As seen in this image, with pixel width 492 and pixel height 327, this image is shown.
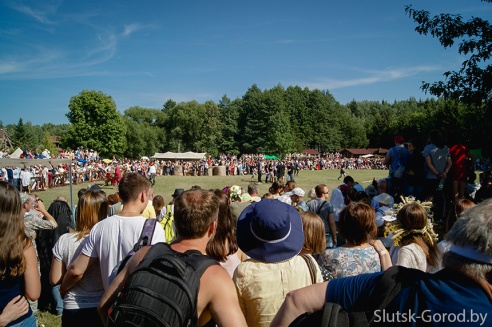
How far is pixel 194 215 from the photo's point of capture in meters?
2.18

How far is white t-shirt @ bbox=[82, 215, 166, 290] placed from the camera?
2.95m

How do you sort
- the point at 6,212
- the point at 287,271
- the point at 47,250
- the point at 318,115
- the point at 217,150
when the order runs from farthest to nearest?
the point at 318,115, the point at 217,150, the point at 47,250, the point at 6,212, the point at 287,271

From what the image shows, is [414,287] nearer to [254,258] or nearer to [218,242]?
[254,258]

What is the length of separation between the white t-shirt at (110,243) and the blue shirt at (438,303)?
2000mm

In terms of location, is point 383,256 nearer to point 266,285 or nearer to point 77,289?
point 266,285

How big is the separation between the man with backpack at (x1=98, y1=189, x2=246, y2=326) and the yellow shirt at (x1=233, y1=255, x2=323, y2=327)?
0.97 feet

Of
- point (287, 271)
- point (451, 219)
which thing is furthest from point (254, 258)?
point (451, 219)

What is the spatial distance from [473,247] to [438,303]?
0.28m

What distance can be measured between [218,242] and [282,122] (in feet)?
224

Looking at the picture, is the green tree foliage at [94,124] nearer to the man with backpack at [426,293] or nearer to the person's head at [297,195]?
the person's head at [297,195]

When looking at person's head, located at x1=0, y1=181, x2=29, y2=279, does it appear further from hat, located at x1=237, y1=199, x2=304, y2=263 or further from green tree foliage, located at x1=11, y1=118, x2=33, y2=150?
green tree foliage, located at x1=11, y1=118, x2=33, y2=150

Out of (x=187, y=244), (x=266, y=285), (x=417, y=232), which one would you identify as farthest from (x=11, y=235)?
(x=417, y=232)

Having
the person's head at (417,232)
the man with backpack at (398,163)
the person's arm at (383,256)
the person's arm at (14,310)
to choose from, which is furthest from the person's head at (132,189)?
the man with backpack at (398,163)

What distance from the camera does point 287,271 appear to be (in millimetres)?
2258
